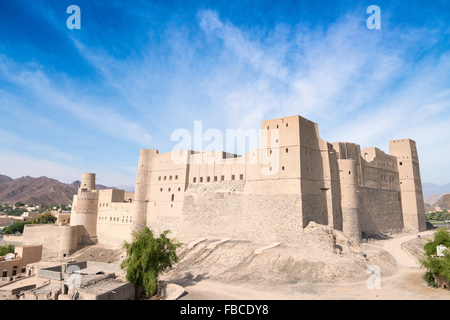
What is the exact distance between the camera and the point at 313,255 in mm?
23484

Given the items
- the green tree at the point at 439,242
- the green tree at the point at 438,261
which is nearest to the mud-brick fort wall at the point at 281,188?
the green tree at the point at 439,242

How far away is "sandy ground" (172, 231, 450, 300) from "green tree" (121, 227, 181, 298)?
2360 mm

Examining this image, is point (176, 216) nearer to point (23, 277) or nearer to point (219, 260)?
point (219, 260)

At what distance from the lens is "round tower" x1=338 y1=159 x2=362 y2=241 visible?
30688 millimetres

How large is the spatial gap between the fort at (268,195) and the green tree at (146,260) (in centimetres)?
723

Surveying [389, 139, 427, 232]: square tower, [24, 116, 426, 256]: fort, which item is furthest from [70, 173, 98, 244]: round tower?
[389, 139, 427, 232]: square tower

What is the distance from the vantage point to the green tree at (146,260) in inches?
741

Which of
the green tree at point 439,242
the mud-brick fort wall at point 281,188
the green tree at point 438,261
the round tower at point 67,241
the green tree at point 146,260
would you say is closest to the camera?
the green tree at point 438,261

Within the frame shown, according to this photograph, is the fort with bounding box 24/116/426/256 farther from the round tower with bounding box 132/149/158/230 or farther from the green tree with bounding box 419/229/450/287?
the green tree with bounding box 419/229/450/287

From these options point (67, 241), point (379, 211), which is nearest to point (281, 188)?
point (379, 211)

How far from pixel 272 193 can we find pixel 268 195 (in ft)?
1.53

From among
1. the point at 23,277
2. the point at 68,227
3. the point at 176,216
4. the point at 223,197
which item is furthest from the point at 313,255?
the point at 68,227

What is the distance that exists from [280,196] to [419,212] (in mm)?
25232

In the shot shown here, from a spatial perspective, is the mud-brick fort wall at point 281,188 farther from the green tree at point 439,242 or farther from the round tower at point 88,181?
the round tower at point 88,181
